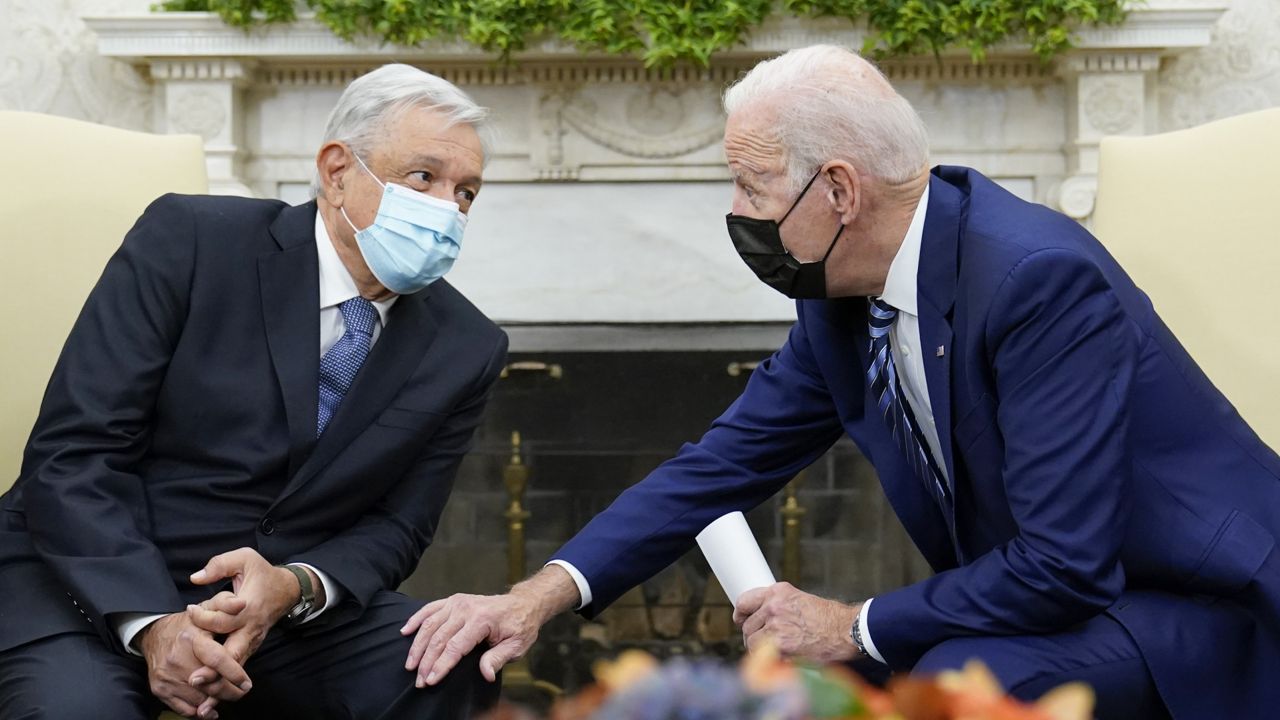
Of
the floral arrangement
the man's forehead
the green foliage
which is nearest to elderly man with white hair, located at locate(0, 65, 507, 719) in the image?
the man's forehead

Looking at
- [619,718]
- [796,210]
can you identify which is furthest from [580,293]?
[619,718]

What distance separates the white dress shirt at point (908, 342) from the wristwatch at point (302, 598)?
1.18 ft

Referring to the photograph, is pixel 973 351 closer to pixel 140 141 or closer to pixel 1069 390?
pixel 1069 390

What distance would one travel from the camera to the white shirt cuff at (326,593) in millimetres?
1982

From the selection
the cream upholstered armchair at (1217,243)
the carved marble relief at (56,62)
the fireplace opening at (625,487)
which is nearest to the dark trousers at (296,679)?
the cream upholstered armchair at (1217,243)

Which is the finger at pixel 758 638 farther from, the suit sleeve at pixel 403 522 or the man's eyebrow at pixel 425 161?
the man's eyebrow at pixel 425 161

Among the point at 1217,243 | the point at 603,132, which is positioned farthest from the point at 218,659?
the point at 603,132

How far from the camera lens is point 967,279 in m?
1.77

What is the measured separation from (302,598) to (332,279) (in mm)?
520

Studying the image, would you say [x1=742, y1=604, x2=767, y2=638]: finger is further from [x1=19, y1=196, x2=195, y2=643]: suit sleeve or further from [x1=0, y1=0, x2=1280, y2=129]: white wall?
[x1=0, y1=0, x2=1280, y2=129]: white wall

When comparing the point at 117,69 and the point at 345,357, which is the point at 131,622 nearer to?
the point at 345,357

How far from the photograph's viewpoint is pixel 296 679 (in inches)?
79.4

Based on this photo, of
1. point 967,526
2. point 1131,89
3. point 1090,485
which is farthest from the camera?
point 1131,89

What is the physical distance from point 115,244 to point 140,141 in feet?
0.73
